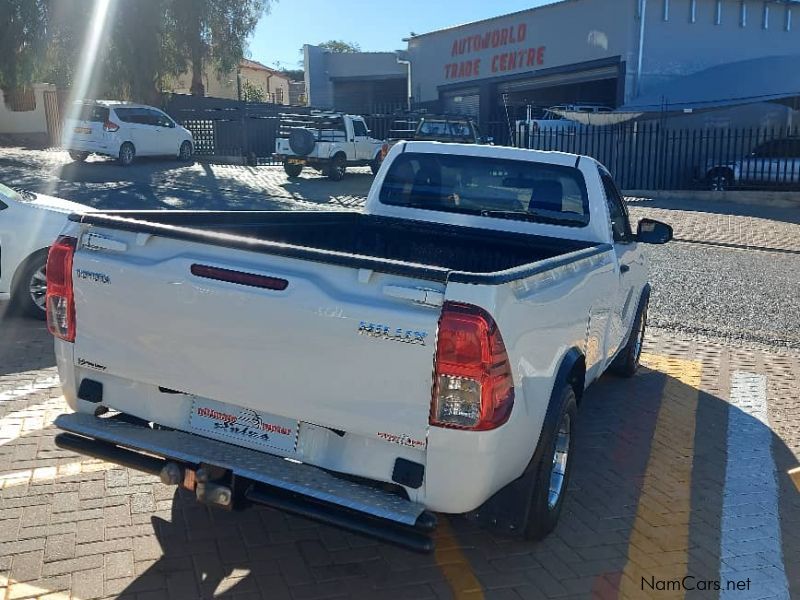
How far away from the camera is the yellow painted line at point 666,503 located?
375cm

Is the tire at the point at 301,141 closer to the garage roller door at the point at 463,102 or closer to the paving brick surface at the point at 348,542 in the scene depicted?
the garage roller door at the point at 463,102

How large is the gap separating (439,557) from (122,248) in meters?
2.01

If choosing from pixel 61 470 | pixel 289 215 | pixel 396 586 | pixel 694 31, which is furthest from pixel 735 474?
pixel 694 31

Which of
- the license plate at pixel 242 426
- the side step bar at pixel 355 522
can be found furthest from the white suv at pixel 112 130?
the side step bar at pixel 355 522

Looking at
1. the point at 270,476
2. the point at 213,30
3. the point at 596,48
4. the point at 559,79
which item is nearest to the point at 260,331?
the point at 270,476


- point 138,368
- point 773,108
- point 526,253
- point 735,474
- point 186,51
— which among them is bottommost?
point 735,474

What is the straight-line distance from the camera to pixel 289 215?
5121 mm

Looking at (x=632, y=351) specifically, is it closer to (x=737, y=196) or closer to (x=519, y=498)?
(x=519, y=498)

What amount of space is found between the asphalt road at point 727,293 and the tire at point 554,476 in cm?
498

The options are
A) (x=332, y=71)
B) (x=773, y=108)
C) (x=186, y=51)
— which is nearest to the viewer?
(x=773, y=108)

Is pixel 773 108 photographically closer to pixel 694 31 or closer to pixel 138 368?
pixel 694 31

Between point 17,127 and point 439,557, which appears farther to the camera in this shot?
point 17,127

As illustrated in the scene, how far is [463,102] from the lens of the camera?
3656 centimetres

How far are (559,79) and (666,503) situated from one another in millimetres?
29871
